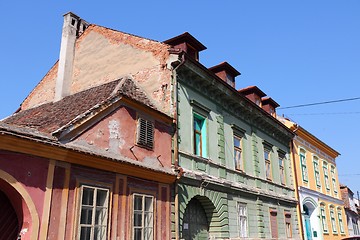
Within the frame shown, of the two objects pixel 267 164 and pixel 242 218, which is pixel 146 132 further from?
pixel 267 164

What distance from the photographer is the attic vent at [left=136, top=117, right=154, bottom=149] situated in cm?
1002

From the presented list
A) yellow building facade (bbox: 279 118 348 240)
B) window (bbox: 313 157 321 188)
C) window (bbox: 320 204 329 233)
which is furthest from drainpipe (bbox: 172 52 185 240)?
window (bbox: 313 157 321 188)

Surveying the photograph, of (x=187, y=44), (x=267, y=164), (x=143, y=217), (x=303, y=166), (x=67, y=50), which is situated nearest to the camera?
(x=143, y=217)

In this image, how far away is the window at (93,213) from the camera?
8.01 metres

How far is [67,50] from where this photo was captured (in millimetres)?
14570

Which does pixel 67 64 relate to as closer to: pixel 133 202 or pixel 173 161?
pixel 173 161

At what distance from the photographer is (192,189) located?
1155 cm

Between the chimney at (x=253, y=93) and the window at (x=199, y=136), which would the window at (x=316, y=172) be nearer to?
the chimney at (x=253, y=93)

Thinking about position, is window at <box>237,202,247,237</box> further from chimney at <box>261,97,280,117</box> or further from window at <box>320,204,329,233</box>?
window at <box>320,204,329,233</box>

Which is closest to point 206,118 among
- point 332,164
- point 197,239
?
point 197,239

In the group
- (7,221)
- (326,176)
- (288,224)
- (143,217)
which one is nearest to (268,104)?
(288,224)

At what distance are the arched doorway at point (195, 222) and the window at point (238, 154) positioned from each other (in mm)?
2981

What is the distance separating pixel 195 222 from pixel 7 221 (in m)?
6.53

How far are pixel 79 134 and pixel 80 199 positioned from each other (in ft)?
4.86
